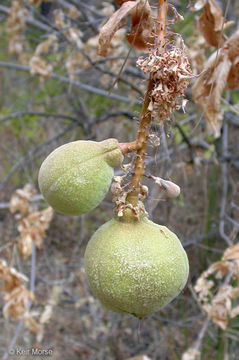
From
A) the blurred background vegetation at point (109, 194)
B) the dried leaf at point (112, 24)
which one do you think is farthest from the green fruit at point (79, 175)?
the blurred background vegetation at point (109, 194)

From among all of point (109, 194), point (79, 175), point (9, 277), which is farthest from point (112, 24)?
point (109, 194)

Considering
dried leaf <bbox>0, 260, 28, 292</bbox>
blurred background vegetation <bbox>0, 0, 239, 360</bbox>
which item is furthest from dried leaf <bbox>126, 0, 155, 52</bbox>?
dried leaf <bbox>0, 260, 28, 292</bbox>

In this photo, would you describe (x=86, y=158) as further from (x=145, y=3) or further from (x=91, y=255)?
(x=145, y=3)

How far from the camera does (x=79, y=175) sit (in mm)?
994

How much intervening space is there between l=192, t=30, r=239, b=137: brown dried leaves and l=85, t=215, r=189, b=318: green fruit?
0.82 metres

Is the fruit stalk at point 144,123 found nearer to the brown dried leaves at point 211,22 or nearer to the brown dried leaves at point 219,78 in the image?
the brown dried leaves at point 219,78

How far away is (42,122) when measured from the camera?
6.16 meters

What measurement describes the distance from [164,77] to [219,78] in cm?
72

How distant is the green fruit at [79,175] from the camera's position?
3.25 ft

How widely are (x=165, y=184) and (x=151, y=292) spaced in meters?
0.29

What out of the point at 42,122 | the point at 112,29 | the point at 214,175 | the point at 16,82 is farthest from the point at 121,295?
the point at 16,82

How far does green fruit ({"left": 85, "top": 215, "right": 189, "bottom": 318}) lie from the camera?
926mm

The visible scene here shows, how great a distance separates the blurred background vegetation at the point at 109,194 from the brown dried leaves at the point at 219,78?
861 millimetres

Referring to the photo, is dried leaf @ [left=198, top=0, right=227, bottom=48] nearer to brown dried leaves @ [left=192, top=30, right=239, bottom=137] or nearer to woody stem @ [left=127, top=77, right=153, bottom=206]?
brown dried leaves @ [left=192, top=30, right=239, bottom=137]
